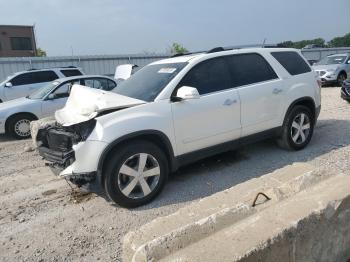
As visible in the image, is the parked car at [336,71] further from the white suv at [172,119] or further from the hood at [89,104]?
the hood at [89,104]

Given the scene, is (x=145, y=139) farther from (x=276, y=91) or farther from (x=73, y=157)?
(x=276, y=91)

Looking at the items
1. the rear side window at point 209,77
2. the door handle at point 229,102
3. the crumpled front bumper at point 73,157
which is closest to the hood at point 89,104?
the crumpled front bumper at point 73,157

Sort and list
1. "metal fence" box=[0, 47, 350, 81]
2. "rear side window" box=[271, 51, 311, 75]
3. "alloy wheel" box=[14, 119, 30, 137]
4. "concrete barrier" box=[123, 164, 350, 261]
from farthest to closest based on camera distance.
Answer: "metal fence" box=[0, 47, 350, 81]
"alloy wheel" box=[14, 119, 30, 137]
"rear side window" box=[271, 51, 311, 75]
"concrete barrier" box=[123, 164, 350, 261]

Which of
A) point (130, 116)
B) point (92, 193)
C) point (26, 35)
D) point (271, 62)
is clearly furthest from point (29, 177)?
point (26, 35)

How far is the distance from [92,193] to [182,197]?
1234 millimetres

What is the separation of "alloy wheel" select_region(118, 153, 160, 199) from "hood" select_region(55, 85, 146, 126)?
0.66m

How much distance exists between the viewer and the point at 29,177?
5.71 meters

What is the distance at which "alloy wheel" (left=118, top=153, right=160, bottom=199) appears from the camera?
164 inches

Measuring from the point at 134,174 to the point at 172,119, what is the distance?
32.8 inches

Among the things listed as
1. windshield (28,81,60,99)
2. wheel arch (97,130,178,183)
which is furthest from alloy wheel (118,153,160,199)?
windshield (28,81,60,99)

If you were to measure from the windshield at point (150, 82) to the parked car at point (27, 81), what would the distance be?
7809 mm

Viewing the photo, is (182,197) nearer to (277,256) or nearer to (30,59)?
(277,256)

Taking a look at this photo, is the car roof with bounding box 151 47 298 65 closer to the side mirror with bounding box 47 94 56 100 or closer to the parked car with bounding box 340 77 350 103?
the side mirror with bounding box 47 94 56 100

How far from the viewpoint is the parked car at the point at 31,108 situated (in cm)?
872
